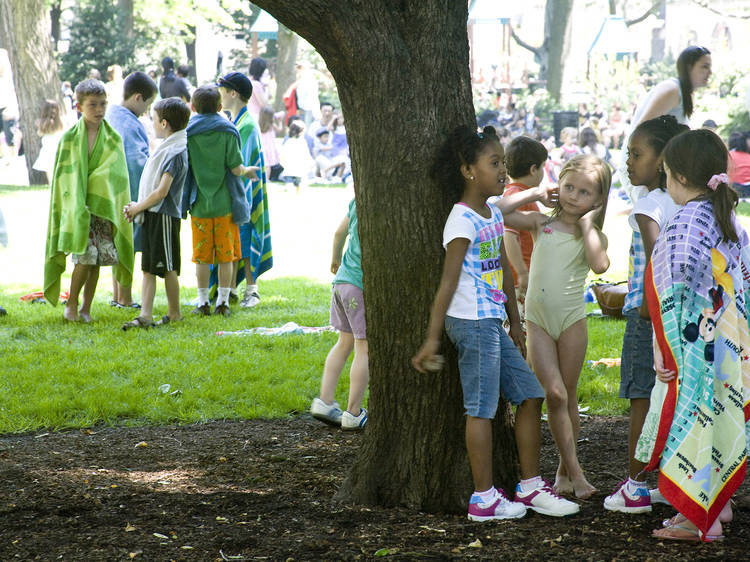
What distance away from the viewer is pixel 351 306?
532 cm

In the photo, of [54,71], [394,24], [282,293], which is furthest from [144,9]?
[394,24]

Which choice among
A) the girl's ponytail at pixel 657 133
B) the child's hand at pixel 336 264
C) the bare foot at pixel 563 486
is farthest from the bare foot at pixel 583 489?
the child's hand at pixel 336 264

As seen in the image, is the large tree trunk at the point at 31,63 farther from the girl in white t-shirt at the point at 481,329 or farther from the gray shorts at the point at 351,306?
the girl in white t-shirt at the point at 481,329

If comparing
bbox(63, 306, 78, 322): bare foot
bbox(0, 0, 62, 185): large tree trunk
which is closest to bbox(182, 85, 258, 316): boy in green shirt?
bbox(63, 306, 78, 322): bare foot

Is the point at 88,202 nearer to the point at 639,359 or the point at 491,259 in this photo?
the point at 491,259

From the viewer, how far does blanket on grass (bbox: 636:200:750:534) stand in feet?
11.7

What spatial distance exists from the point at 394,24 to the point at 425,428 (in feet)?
5.21

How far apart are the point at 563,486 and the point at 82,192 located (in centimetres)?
517

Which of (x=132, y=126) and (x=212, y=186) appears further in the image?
(x=132, y=126)

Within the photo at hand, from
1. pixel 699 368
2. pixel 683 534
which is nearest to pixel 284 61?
pixel 699 368

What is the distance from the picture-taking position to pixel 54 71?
19.6 m

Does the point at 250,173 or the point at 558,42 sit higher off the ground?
the point at 558,42

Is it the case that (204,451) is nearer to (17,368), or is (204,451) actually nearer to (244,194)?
(17,368)

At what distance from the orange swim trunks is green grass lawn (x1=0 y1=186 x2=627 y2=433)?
1.71 ft
